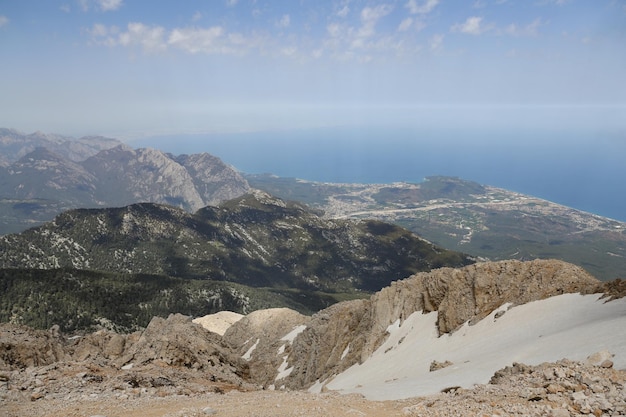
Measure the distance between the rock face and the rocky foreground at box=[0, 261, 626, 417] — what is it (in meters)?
0.17

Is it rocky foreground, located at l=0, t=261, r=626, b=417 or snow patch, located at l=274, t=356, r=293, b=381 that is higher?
rocky foreground, located at l=0, t=261, r=626, b=417

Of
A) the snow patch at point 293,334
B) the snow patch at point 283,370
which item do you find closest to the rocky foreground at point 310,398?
the snow patch at point 283,370

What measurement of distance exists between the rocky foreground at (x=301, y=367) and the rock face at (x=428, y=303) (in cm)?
17

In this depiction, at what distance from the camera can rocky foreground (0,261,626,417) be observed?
56.9 feet

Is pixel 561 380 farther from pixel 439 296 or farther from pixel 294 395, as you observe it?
pixel 439 296

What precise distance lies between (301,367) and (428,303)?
25773 mm

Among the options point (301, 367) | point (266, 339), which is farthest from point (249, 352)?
point (301, 367)

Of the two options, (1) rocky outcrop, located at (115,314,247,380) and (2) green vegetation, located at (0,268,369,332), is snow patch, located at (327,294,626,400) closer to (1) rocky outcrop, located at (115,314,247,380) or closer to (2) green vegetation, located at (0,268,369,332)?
(1) rocky outcrop, located at (115,314,247,380)

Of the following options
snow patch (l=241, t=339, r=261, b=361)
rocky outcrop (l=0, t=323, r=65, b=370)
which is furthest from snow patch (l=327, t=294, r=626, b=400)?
rocky outcrop (l=0, t=323, r=65, b=370)

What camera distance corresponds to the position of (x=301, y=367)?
209 ft

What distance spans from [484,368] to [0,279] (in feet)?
618

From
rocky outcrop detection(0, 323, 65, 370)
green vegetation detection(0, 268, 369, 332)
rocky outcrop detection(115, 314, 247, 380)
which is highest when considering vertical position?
rocky outcrop detection(0, 323, 65, 370)

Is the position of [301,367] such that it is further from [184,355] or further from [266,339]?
[266,339]

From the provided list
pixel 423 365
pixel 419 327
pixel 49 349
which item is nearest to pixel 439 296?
pixel 419 327
